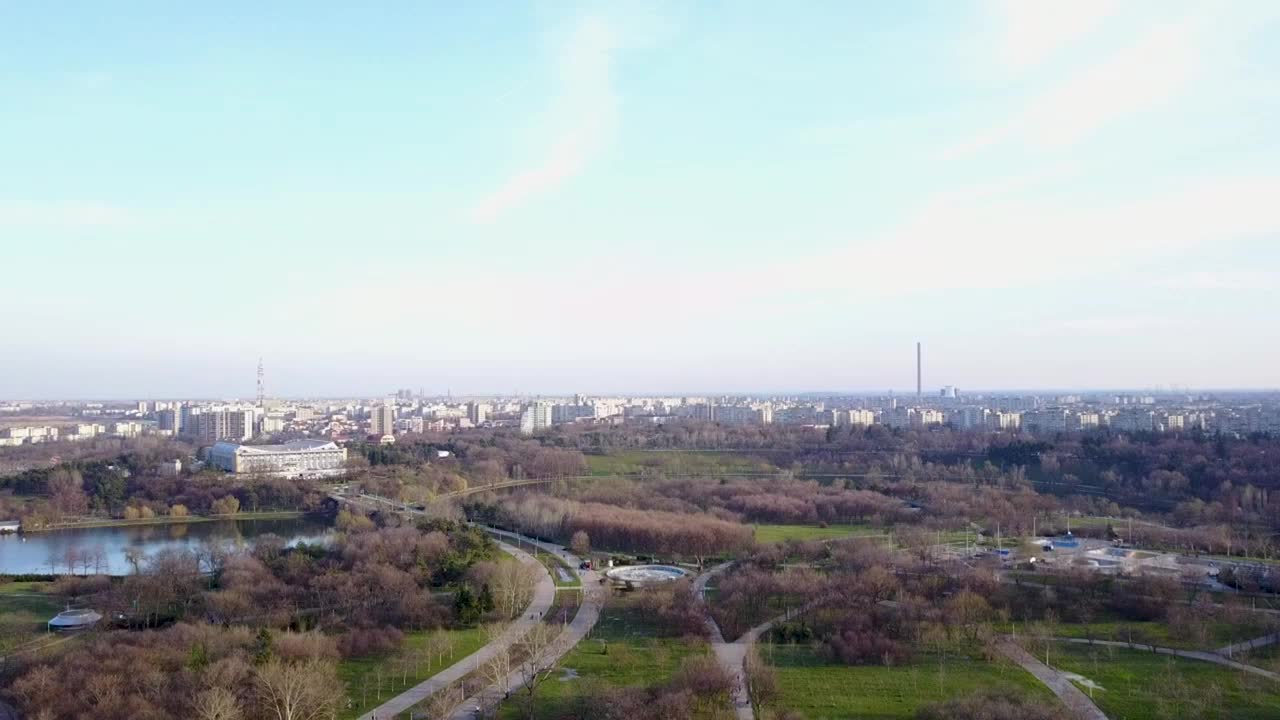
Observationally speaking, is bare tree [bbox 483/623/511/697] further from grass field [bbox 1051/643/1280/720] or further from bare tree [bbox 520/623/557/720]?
grass field [bbox 1051/643/1280/720]

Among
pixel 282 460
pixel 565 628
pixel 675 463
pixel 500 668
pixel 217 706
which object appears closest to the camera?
pixel 217 706

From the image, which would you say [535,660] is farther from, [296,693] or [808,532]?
[808,532]

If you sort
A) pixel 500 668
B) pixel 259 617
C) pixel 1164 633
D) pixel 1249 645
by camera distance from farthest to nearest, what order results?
1. pixel 259 617
2. pixel 1164 633
3. pixel 1249 645
4. pixel 500 668

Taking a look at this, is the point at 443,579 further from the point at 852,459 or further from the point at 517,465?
the point at 852,459

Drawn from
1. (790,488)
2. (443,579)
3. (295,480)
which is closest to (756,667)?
(443,579)

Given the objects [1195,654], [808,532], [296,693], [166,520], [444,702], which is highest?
[296,693]

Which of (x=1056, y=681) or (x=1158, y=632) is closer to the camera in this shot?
(x=1056, y=681)

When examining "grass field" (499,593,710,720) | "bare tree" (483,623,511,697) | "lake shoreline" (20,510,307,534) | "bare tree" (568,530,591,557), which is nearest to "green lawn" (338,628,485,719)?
"bare tree" (483,623,511,697)

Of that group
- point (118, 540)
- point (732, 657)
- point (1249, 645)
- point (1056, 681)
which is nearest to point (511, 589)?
point (732, 657)
